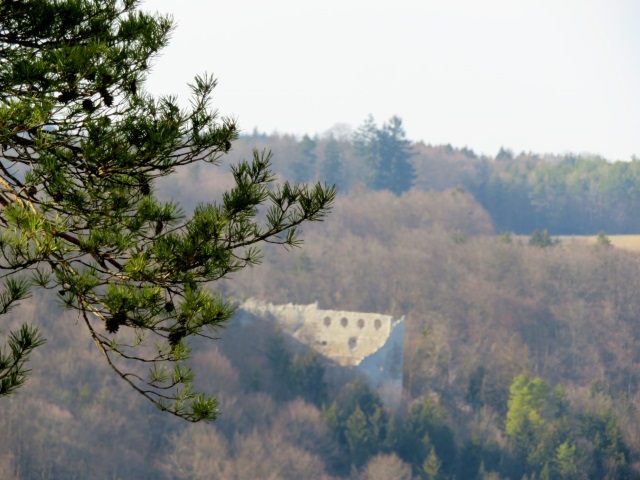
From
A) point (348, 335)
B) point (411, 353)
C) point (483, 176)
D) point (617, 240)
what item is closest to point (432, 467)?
point (348, 335)

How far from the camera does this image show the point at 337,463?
49062 millimetres

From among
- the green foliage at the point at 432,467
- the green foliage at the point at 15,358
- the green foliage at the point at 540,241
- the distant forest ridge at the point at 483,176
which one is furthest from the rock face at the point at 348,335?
the green foliage at the point at 15,358

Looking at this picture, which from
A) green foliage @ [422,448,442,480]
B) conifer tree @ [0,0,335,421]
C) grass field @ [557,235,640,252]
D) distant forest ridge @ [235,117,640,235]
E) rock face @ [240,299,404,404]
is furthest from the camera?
distant forest ridge @ [235,117,640,235]

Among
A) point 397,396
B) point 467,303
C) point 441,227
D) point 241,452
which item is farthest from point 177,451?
point 441,227

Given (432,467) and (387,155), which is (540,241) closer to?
(387,155)

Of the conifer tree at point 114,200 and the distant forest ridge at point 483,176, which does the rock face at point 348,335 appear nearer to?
the distant forest ridge at point 483,176

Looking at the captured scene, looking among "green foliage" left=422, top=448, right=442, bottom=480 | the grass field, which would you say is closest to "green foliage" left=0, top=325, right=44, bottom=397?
"green foliage" left=422, top=448, right=442, bottom=480

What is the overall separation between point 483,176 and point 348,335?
4624 centimetres

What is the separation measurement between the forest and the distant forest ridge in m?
0.15

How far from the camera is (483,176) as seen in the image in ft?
332

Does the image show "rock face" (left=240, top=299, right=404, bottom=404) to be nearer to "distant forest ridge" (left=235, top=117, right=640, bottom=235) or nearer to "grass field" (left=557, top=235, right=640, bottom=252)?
"grass field" (left=557, top=235, right=640, bottom=252)

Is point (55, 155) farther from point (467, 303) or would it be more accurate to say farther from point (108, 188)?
point (467, 303)

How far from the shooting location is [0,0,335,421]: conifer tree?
21.5ft

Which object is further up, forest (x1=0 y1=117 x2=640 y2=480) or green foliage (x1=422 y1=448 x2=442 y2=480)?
forest (x1=0 y1=117 x2=640 y2=480)
